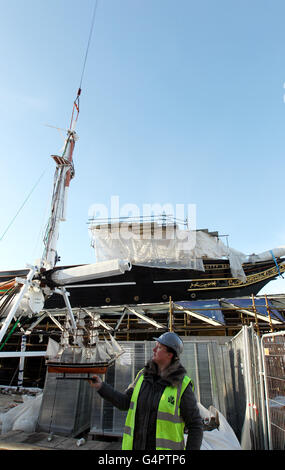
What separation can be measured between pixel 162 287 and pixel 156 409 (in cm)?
1928

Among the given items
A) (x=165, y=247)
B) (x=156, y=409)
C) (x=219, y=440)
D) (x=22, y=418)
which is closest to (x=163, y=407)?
(x=156, y=409)

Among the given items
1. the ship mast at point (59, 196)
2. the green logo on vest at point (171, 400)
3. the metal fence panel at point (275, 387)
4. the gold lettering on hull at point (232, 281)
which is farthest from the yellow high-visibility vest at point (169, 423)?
the gold lettering on hull at point (232, 281)

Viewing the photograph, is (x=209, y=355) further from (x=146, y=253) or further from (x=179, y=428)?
(x=146, y=253)

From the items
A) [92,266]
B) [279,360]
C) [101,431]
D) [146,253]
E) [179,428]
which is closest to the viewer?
[179,428]

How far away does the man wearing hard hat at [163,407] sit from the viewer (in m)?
2.00

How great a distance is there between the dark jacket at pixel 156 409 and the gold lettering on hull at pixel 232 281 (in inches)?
745

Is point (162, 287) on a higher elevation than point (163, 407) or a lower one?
higher

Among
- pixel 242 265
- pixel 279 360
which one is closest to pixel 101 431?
pixel 279 360

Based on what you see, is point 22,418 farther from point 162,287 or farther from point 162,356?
point 162,287

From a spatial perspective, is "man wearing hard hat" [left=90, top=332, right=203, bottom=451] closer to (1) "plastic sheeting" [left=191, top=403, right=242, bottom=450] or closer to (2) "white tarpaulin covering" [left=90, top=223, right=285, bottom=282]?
(1) "plastic sheeting" [left=191, top=403, right=242, bottom=450]

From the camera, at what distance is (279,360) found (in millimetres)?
4180

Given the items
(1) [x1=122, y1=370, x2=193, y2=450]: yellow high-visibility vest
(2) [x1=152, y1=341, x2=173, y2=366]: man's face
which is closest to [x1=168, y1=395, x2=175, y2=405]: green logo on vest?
(1) [x1=122, y1=370, x2=193, y2=450]: yellow high-visibility vest

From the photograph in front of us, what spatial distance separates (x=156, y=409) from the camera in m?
2.09
